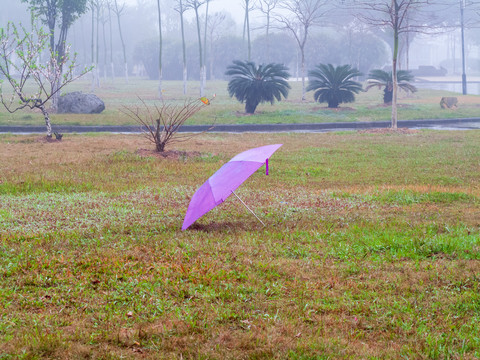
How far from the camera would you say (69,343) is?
3400 mm

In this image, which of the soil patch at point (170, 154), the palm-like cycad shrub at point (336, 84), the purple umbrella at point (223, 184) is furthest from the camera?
the palm-like cycad shrub at point (336, 84)

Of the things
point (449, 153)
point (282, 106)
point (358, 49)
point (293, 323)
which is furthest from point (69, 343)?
point (358, 49)

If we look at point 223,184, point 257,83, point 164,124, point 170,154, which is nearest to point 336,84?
point 257,83

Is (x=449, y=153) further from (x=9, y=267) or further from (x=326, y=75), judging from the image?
(x=326, y=75)

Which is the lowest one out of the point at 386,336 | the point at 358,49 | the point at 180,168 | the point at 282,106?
the point at 386,336

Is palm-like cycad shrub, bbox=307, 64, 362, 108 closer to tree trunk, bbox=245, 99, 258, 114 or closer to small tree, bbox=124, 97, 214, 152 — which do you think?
tree trunk, bbox=245, 99, 258, 114

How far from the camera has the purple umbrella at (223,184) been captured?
554 cm

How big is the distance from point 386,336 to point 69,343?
200 centimetres

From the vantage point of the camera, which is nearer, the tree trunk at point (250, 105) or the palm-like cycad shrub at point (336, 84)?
the tree trunk at point (250, 105)

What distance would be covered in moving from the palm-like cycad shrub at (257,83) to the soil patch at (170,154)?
1172cm

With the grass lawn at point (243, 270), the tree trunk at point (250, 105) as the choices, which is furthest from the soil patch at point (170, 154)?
the tree trunk at point (250, 105)

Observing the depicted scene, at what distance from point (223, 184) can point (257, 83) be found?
18754mm

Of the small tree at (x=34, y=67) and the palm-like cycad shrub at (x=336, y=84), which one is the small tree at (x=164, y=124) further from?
the palm-like cycad shrub at (x=336, y=84)

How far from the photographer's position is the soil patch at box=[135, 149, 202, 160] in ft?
39.8
